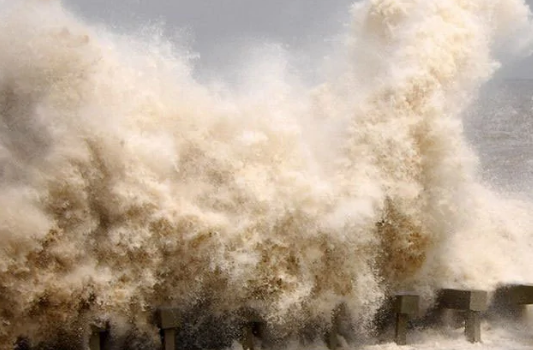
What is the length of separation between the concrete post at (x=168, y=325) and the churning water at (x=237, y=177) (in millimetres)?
167

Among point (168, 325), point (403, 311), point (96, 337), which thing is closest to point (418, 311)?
point (403, 311)

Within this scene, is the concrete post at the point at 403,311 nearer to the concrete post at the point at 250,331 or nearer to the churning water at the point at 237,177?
the churning water at the point at 237,177

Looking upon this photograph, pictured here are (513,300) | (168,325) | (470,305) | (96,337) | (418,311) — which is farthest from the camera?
(513,300)

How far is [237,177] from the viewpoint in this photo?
7.56m

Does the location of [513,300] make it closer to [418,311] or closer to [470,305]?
[470,305]

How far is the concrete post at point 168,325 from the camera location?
6805 mm

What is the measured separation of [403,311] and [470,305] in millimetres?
783

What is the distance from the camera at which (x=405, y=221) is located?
8266mm

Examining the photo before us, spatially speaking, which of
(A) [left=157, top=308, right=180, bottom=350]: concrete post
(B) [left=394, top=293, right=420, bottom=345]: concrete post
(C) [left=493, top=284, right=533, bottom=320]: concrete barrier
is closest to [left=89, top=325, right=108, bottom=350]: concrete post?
(A) [left=157, top=308, right=180, bottom=350]: concrete post

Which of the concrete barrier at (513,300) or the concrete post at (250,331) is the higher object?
the concrete barrier at (513,300)

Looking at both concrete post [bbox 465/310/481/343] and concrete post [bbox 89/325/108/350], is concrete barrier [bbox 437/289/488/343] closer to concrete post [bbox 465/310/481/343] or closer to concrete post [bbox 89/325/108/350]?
concrete post [bbox 465/310/481/343]

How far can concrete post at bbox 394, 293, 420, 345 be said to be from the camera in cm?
814

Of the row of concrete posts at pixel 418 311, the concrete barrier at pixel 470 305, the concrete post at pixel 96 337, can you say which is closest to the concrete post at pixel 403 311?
the row of concrete posts at pixel 418 311

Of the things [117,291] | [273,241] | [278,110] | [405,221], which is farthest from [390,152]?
[117,291]
